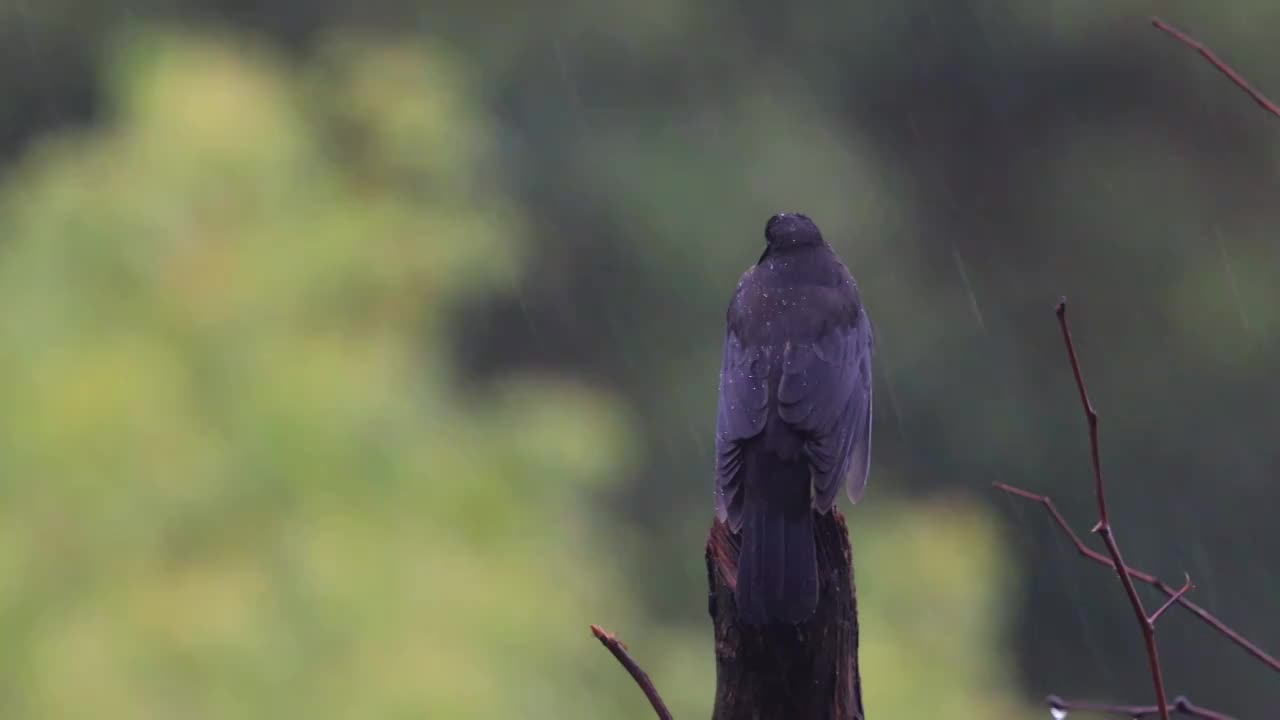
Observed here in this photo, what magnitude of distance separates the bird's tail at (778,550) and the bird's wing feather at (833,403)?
86mm

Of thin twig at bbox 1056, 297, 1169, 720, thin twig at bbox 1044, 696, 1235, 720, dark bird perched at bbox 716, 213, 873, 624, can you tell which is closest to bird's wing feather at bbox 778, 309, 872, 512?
dark bird perched at bbox 716, 213, 873, 624

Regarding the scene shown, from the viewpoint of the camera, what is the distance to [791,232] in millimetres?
5328

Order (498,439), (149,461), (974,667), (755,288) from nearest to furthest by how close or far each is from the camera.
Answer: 1. (755,288)
2. (149,461)
3. (498,439)
4. (974,667)

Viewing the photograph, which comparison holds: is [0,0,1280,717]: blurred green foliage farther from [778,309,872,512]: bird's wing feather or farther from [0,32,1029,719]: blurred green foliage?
[778,309,872,512]: bird's wing feather

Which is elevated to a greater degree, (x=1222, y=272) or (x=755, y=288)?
(x=1222, y=272)

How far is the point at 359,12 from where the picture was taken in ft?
60.3

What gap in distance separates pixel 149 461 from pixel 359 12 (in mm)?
11077

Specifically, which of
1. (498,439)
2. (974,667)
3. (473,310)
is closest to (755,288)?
(498,439)

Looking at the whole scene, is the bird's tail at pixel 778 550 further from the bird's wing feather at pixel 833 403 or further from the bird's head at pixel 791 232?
the bird's head at pixel 791 232

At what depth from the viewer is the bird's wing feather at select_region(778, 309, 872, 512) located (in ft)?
14.1

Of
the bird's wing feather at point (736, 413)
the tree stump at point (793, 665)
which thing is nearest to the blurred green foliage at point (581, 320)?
the bird's wing feather at point (736, 413)

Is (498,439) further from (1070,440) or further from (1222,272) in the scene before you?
(1222,272)

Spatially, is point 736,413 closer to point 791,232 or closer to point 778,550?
point 778,550

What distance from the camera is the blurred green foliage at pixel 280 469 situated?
307 inches
